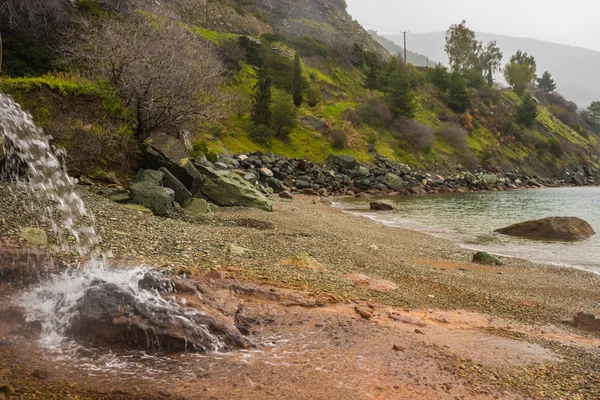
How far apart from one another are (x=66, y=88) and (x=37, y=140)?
4626 millimetres

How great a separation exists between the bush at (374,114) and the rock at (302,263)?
50.4 m

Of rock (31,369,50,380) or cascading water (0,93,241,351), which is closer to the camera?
rock (31,369,50,380)

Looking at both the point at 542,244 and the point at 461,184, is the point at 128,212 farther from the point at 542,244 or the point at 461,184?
the point at 461,184

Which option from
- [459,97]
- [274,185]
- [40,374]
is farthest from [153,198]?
[459,97]

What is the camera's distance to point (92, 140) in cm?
1298

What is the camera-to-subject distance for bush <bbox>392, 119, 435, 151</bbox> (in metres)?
57.1

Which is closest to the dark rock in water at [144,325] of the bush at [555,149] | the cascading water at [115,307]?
the cascading water at [115,307]

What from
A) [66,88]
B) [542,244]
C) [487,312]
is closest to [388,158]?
[542,244]

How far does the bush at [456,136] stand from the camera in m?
63.4

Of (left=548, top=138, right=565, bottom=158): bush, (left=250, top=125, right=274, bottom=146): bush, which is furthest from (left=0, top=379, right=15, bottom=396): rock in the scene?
(left=548, top=138, right=565, bottom=158): bush

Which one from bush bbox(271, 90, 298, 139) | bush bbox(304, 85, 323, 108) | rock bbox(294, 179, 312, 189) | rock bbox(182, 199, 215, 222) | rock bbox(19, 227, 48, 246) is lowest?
rock bbox(294, 179, 312, 189)

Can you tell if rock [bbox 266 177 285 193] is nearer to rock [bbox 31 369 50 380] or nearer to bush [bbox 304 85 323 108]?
rock [bbox 31 369 50 380]

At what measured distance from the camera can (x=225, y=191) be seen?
1484 cm

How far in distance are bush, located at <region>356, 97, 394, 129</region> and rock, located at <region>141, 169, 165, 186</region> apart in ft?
153
